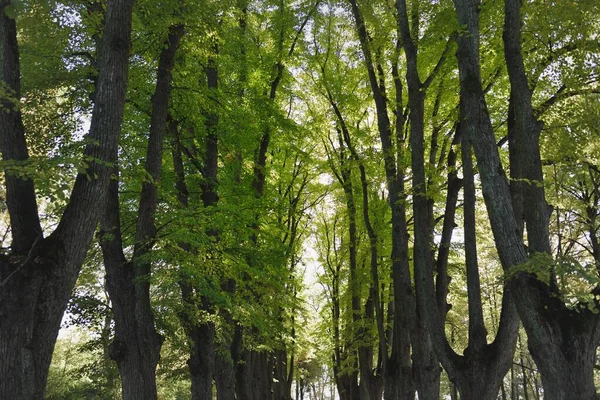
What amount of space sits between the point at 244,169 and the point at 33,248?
8.95 m

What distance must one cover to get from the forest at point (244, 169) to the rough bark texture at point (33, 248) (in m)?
0.02

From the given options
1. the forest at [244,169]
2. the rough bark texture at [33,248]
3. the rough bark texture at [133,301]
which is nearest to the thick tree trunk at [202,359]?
the forest at [244,169]

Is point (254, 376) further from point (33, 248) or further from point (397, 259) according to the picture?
point (33, 248)

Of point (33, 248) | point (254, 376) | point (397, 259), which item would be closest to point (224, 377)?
point (397, 259)

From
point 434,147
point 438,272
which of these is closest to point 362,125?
point 434,147

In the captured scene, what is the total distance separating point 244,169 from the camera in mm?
13664

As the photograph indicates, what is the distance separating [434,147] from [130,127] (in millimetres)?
7302

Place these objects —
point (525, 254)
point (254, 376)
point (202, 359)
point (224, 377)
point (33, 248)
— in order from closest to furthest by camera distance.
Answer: point (33, 248)
point (525, 254)
point (202, 359)
point (224, 377)
point (254, 376)

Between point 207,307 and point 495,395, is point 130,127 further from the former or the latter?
point 495,395

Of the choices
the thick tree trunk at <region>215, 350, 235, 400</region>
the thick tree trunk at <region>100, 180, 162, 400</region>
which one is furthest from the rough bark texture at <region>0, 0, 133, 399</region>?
the thick tree trunk at <region>215, 350, 235, 400</region>

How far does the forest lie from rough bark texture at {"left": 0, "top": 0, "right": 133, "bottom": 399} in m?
0.02

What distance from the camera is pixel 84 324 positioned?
11453 mm

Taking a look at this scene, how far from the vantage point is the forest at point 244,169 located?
5309 millimetres

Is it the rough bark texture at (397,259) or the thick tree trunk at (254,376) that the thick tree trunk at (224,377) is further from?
the rough bark texture at (397,259)
